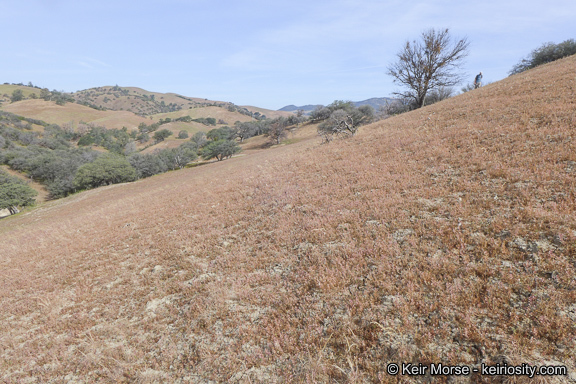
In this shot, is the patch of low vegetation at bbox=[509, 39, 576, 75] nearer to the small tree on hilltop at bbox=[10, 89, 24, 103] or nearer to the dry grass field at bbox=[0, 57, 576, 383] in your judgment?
the dry grass field at bbox=[0, 57, 576, 383]

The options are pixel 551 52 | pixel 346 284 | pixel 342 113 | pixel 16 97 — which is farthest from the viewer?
pixel 16 97

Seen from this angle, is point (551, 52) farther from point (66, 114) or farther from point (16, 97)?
point (16, 97)

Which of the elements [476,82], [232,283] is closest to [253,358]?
[232,283]

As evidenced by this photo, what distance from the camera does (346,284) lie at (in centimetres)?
486

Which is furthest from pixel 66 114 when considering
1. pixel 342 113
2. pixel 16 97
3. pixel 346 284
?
pixel 346 284

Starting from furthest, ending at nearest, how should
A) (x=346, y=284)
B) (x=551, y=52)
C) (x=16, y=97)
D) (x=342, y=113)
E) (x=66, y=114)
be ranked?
(x=16, y=97) < (x=66, y=114) < (x=342, y=113) < (x=551, y=52) < (x=346, y=284)

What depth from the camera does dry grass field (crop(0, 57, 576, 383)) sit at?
135 inches

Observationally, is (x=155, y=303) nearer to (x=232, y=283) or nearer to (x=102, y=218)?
(x=232, y=283)

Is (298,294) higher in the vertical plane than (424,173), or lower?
lower

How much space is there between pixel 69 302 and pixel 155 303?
11.0 ft

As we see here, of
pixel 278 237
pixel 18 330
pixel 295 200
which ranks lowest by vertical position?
pixel 18 330

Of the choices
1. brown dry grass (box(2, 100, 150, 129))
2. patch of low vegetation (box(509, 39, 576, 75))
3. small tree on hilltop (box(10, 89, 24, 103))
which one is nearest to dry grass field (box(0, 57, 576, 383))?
patch of low vegetation (box(509, 39, 576, 75))

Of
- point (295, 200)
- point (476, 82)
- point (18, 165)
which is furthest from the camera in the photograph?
point (18, 165)

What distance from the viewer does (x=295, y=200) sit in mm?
10086
